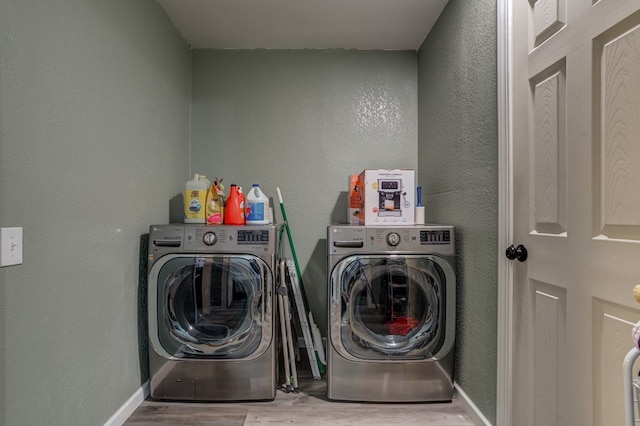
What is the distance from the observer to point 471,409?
6.17 ft

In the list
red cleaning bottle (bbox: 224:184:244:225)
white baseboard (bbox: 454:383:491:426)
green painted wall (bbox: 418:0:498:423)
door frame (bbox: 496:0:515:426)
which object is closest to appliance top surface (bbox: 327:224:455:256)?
green painted wall (bbox: 418:0:498:423)

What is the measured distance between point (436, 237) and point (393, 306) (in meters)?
0.45

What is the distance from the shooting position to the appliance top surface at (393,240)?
2.00m

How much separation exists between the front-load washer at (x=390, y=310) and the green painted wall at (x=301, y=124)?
825 millimetres

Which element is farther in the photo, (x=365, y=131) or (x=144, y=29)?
(x=365, y=131)

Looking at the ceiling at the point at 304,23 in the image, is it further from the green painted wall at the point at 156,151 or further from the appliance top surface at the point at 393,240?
the appliance top surface at the point at 393,240

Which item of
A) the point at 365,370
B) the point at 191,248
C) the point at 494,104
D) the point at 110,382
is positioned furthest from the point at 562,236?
the point at 110,382

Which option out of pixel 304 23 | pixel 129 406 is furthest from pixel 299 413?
pixel 304 23

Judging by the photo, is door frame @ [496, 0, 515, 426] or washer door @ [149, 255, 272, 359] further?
washer door @ [149, 255, 272, 359]

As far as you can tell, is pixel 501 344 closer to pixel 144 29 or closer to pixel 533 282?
pixel 533 282

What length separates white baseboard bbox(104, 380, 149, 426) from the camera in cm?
177

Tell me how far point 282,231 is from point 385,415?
1356 millimetres

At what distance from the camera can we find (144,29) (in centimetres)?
209

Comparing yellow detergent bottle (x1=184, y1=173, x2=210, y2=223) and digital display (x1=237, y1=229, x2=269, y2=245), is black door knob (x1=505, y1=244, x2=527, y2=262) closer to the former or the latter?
digital display (x1=237, y1=229, x2=269, y2=245)
